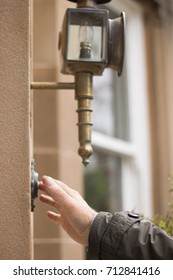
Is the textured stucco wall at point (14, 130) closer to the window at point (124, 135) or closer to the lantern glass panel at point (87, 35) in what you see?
the lantern glass panel at point (87, 35)

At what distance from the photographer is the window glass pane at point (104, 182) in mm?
3000

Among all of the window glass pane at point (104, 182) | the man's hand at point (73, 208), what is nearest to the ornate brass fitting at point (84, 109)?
the man's hand at point (73, 208)

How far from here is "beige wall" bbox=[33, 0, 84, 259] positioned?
217 cm

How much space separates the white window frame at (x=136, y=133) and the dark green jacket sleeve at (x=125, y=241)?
1976 mm

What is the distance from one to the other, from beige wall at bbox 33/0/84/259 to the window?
0.66 meters

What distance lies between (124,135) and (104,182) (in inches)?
10.6

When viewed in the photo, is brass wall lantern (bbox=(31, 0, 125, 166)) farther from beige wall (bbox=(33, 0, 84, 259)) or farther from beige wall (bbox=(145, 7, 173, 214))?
beige wall (bbox=(145, 7, 173, 214))

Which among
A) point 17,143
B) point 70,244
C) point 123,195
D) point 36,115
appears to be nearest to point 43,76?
point 36,115

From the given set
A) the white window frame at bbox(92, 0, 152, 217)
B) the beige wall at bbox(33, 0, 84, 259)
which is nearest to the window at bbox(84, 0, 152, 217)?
the white window frame at bbox(92, 0, 152, 217)

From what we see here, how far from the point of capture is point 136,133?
317 centimetres

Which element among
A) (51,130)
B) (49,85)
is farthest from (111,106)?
(49,85)

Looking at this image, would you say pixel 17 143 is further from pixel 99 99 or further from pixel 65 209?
pixel 99 99

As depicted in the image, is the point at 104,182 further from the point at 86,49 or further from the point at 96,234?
the point at 96,234

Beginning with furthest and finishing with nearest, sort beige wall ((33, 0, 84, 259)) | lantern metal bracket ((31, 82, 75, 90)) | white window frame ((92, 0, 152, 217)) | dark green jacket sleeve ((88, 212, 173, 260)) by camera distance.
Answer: white window frame ((92, 0, 152, 217)) → beige wall ((33, 0, 84, 259)) → lantern metal bracket ((31, 82, 75, 90)) → dark green jacket sleeve ((88, 212, 173, 260))
